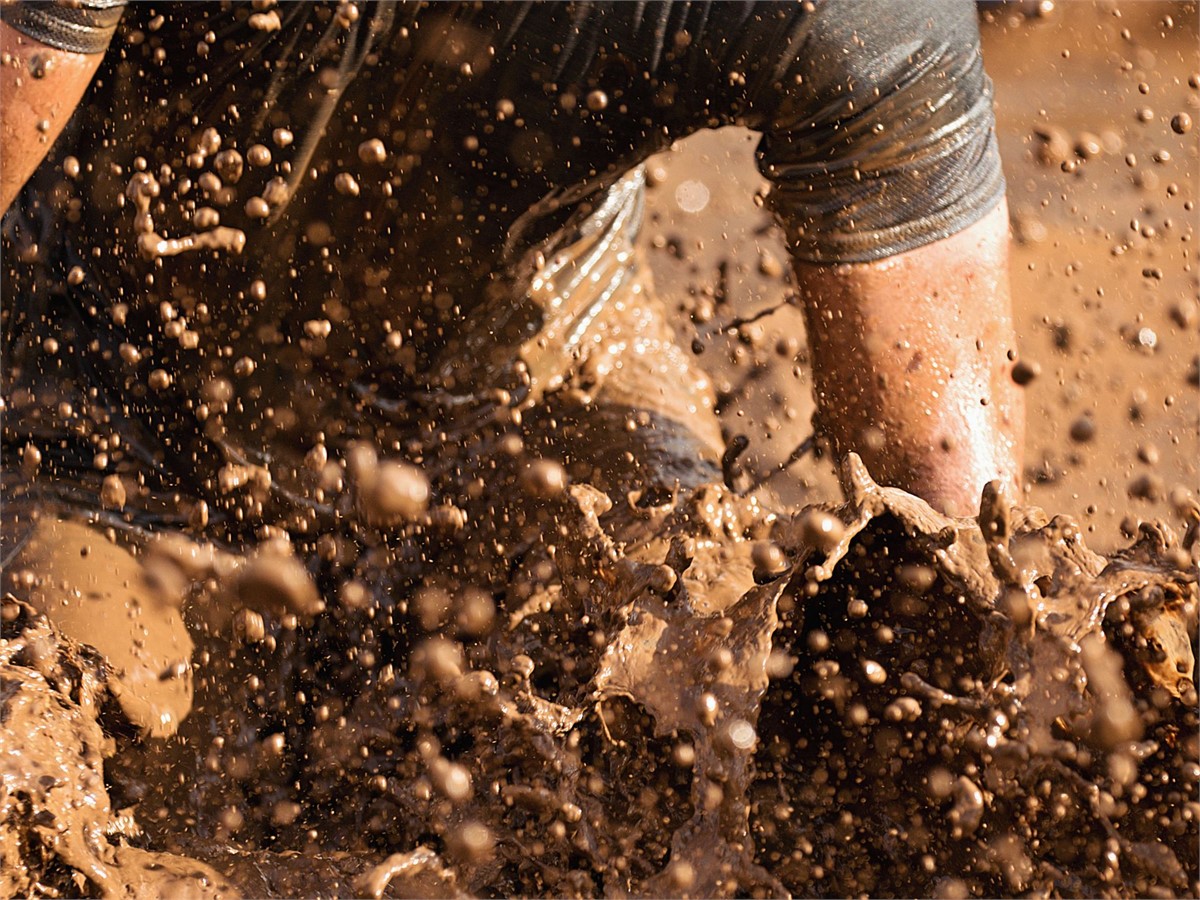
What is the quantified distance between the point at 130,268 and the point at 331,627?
55 cm

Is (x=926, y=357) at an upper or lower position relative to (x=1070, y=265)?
upper

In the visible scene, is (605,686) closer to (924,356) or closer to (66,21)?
(924,356)

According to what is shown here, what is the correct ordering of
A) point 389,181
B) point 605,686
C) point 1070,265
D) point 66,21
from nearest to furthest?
point 66,21 < point 605,686 < point 389,181 < point 1070,265

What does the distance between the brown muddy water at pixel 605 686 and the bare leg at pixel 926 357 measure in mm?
103

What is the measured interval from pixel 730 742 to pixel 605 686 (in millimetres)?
157

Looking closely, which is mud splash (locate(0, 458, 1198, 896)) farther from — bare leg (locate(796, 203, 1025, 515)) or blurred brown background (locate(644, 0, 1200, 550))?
blurred brown background (locate(644, 0, 1200, 550))

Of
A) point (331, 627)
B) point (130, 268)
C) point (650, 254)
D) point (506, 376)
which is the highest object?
point (130, 268)

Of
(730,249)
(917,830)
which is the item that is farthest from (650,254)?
(917,830)

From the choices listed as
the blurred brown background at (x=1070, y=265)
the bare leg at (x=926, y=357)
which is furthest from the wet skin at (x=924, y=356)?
the blurred brown background at (x=1070, y=265)

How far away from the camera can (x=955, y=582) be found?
1214mm

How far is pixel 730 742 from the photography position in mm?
1234

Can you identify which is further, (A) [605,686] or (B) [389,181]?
(B) [389,181]

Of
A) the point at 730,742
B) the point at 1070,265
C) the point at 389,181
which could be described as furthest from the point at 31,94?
the point at 1070,265

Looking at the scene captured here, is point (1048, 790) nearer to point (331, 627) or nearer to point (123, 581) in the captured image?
point (331, 627)
